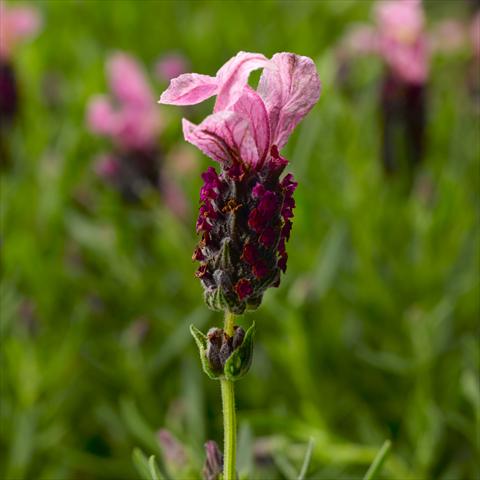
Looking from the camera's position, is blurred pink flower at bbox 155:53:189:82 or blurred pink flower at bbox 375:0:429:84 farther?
blurred pink flower at bbox 155:53:189:82

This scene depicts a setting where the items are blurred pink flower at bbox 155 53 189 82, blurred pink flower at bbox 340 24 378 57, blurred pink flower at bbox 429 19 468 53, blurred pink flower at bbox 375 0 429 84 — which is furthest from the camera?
blurred pink flower at bbox 429 19 468 53

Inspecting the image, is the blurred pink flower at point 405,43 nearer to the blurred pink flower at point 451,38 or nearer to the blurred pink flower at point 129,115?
the blurred pink flower at point 129,115

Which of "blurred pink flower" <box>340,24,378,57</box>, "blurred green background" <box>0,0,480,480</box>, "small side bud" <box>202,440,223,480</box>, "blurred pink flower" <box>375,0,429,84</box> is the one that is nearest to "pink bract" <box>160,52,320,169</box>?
"small side bud" <box>202,440,223,480</box>

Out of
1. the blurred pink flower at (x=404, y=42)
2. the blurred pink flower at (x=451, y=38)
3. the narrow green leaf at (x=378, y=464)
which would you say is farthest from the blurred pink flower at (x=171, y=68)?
the narrow green leaf at (x=378, y=464)

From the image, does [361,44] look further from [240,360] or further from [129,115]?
[240,360]

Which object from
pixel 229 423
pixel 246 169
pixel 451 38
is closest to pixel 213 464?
A: pixel 229 423

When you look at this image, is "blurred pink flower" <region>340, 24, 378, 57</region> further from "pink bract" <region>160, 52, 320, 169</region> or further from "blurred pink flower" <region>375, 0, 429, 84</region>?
"pink bract" <region>160, 52, 320, 169</region>
